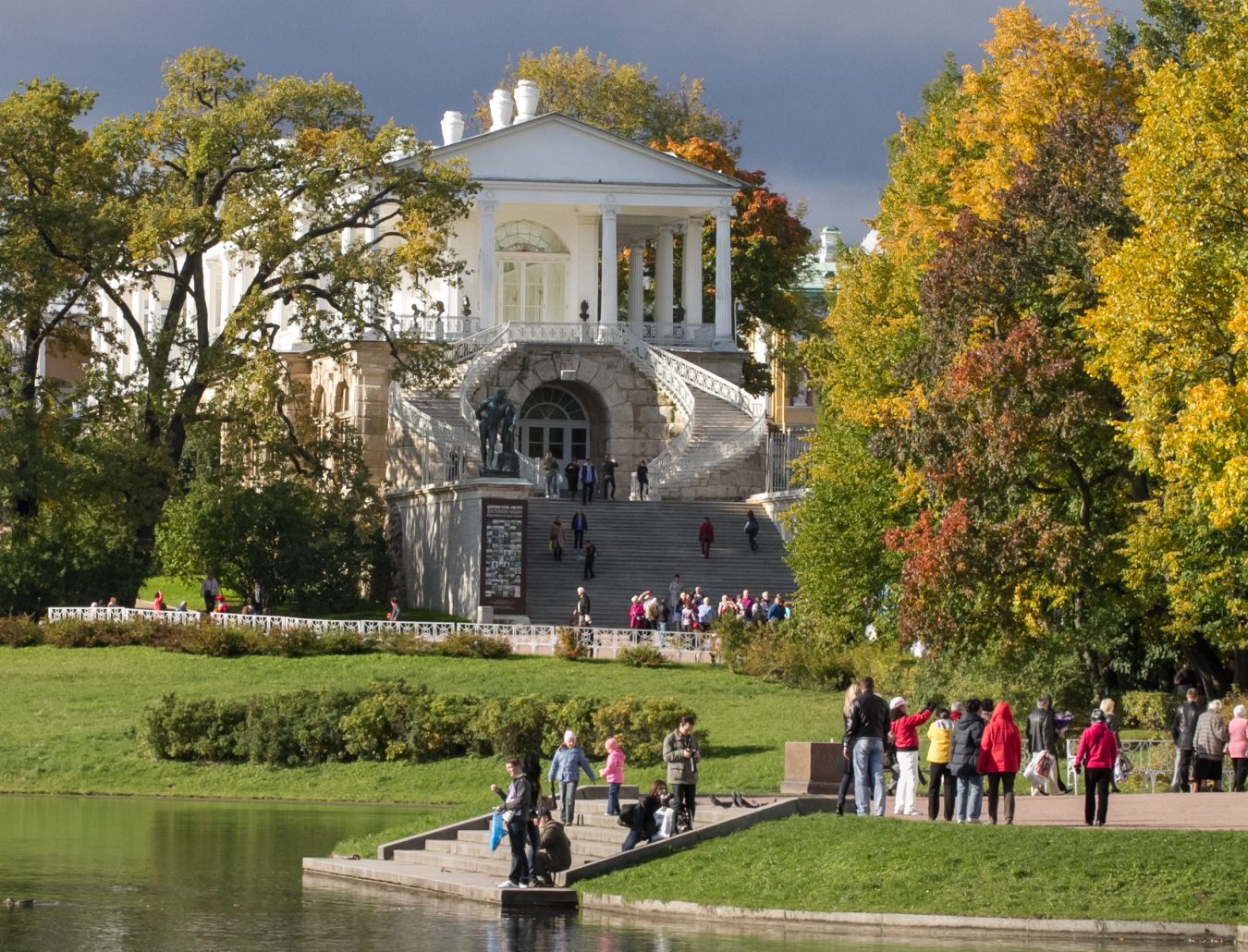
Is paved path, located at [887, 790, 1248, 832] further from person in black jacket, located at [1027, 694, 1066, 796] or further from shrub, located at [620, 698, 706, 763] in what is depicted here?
shrub, located at [620, 698, 706, 763]

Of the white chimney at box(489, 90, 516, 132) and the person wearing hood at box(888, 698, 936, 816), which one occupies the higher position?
Result: the white chimney at box(489, 90, 516, 132)

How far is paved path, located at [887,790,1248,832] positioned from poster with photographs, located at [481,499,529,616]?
2230cm

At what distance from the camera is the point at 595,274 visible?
70062mm

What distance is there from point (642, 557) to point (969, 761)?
29.2 metres

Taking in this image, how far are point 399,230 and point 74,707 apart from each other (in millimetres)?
19634

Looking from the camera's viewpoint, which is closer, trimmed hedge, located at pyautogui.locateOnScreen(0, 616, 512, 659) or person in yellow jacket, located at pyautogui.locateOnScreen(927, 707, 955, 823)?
person in yellow jacket, located at pyautogui.locateOnScreen(927, 707, 955, 823)

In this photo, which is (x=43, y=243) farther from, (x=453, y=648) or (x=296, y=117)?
(x=453, y=648)

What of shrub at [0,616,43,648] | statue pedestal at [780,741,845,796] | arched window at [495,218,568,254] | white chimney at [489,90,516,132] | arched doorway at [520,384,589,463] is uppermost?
white chimney at [489,90,516,132]

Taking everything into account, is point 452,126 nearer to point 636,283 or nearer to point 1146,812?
point 636,283

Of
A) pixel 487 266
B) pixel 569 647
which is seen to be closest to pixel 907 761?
pixel 569 647

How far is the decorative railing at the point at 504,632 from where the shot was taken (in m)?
43.8

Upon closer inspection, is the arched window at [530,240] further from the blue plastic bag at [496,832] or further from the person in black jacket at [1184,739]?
the blue plastic bag at [496,832]

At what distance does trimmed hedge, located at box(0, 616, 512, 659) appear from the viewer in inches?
1706

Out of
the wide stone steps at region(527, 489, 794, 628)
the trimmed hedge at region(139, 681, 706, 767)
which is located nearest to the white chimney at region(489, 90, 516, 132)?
the wide stone steps at region(527, 489, 794, 628)
